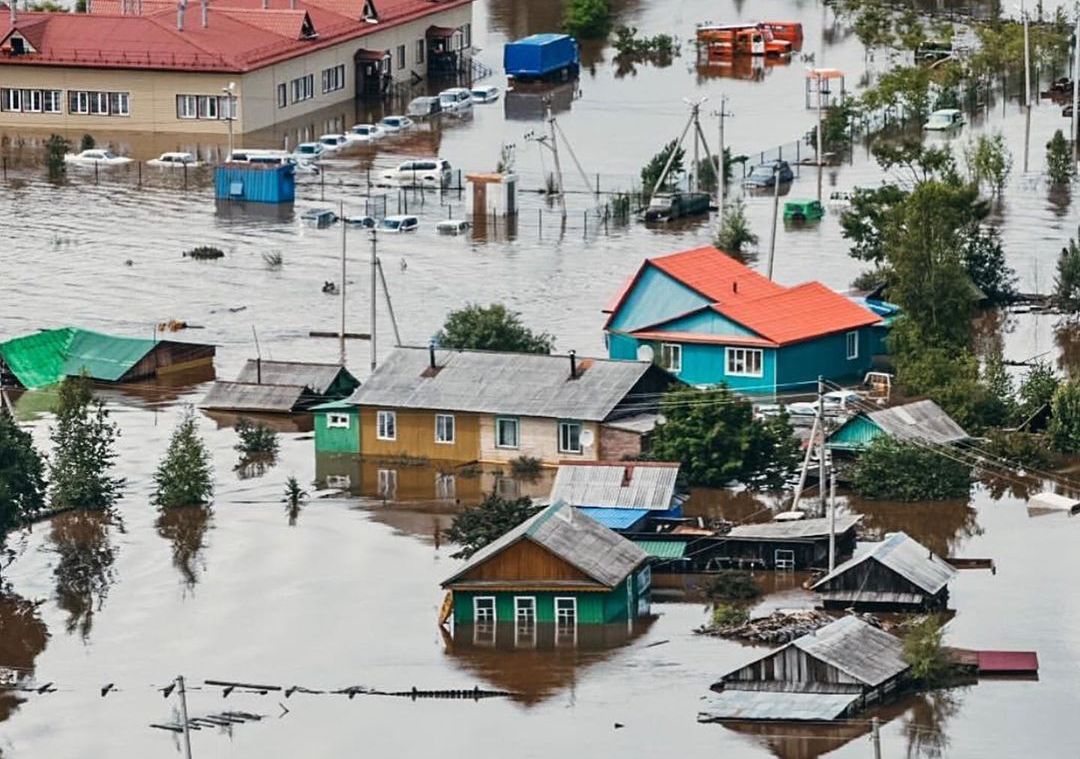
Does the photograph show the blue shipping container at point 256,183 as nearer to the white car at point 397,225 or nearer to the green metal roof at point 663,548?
the white car at point 397,225

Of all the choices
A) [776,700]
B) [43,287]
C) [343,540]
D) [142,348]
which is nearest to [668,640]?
[776,700]

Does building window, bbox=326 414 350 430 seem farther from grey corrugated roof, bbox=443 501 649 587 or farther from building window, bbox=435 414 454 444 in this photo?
grey corrugated roof, bbox=443 501 649 587

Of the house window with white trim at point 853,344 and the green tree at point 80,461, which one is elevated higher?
the house window with white trim at point 853,344

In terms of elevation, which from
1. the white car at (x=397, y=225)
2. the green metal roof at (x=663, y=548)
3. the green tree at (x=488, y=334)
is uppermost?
the white car at (x=397, y=225)

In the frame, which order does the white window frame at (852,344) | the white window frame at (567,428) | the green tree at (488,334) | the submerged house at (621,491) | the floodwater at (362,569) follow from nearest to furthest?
the floodwater at (362,569) → the submerged house at (621,491) → the white window frame at (567,428) → the green tree at (488,334) → the white window frame at (852,344)

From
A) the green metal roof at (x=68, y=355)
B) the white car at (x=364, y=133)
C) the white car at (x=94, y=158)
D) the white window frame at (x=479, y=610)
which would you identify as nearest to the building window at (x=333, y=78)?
the white car at (x=364, y=133)

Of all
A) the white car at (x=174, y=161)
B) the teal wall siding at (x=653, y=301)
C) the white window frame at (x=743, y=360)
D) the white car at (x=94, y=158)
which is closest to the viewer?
the white window frame at (x=743, y=360)
